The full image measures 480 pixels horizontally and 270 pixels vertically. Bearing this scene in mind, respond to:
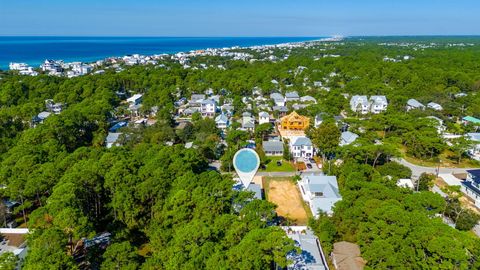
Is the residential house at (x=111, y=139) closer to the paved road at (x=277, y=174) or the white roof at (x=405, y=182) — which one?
the paved road at (x=277, y=174)

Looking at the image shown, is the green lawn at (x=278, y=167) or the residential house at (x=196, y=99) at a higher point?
the residential house at (x=196, y=99)

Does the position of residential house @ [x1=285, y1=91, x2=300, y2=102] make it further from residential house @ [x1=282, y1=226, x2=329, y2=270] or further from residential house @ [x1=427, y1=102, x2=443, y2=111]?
residential house @ [x1=282, y1=226, x2=329, y2=270]

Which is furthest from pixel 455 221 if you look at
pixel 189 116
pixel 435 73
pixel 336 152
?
pixel 435 73

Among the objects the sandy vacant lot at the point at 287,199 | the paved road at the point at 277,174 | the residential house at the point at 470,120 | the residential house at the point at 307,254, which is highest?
the residential house at the point at 470,120

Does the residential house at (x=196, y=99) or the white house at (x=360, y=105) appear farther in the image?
the residential house at (x=196, y=99)

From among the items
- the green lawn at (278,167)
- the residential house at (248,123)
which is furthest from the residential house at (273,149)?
the residential house at (248,123)

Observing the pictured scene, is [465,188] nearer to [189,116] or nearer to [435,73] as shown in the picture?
[189,116]

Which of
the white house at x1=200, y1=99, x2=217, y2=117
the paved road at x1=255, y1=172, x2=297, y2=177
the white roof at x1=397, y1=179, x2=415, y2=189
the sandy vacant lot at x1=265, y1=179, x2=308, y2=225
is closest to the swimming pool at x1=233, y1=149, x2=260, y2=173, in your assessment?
the sandy vacant lot at x1=265, y1=179, x2=308, y2=225
